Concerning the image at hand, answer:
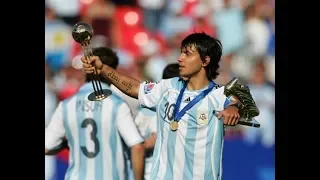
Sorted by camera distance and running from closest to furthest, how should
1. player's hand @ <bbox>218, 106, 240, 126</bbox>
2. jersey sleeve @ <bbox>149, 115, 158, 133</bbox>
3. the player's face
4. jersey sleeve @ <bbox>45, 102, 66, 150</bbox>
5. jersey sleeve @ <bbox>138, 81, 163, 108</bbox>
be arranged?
player's hand @ <bbox>218, 106, 240, 126</bbox> → the player's face → jersey sleeve @ <bbox>138, 81, 163, 108</bbox> → jersey sleeve @ <bbox>45, 102, 66, 150</bbox> → jersey sleeve @ <bbox>149, 115, 158, 133</bbox>

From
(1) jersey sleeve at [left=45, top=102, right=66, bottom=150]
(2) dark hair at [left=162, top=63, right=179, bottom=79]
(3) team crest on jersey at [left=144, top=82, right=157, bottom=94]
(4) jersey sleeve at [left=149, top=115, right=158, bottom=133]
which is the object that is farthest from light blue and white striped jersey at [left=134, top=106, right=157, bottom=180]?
(3) team crest on jersey at [left=144, top=82, right=157, bottom=94]

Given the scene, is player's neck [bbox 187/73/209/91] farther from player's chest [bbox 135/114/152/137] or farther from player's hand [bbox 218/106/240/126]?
player's chest [bbox 135/114/152/137]

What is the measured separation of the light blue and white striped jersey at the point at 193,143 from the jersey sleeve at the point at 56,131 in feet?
4.29

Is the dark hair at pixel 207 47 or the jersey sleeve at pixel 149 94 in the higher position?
the dark hair at pixel 207 47

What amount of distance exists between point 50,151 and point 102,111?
55 centimetres

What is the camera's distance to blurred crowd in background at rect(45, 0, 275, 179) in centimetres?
775

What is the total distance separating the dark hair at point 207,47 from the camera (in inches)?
165

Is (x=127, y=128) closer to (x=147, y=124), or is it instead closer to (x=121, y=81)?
(x=147, y=124)

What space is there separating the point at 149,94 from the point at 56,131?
4.12 feet

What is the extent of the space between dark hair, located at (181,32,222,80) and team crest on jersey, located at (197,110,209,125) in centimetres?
25

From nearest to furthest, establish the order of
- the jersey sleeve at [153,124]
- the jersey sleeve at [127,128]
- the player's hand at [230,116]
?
the player's hand at [230,116] → the jersey sleeve at [127,128] → the jersey sleeve at [153,124]

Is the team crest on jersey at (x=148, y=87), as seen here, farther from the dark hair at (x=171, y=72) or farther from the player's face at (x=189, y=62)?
the dark hair at (x=171, y=72)

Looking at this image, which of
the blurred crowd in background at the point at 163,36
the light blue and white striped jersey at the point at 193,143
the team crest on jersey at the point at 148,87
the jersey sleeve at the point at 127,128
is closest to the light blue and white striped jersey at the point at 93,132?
the jersey sleeve at the point at 127,128
